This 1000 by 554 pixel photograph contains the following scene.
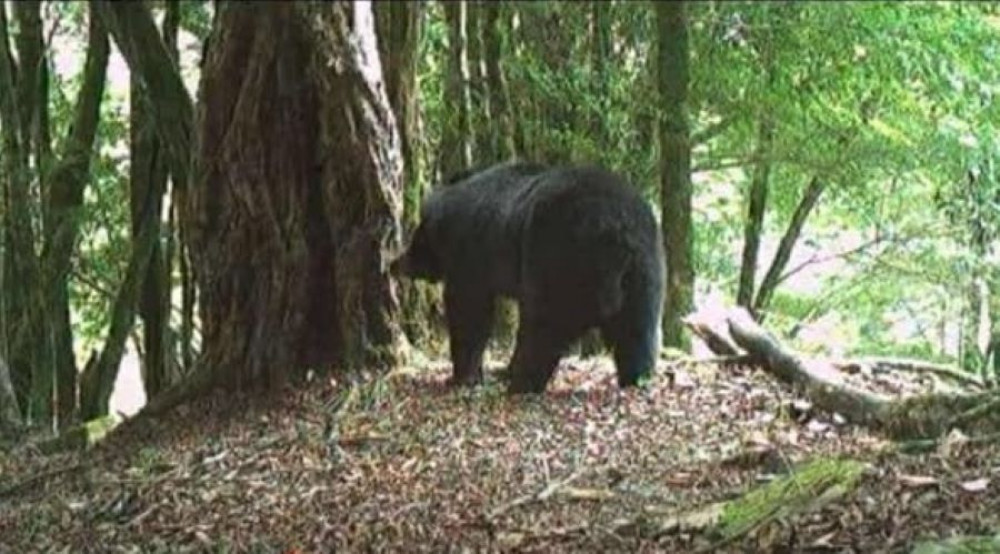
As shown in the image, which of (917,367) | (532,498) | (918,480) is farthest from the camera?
(917,367)

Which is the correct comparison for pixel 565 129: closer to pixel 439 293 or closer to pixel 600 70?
pixel 600 70

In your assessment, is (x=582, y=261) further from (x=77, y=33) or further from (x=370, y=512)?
(x=77, y=33)

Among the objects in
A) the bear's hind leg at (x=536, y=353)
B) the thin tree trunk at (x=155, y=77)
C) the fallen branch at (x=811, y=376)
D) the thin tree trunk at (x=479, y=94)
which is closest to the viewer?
the fallen branch at (x=811, y=376)

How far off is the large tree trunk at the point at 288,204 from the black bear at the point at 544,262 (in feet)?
1.15

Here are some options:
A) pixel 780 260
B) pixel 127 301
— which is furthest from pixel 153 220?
pixel 780 260

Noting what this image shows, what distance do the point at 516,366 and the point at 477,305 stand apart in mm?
552

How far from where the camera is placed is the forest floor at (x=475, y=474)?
14.8ft

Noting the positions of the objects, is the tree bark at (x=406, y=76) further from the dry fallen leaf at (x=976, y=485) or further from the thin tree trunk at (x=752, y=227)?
the dry fallen leaf at (x=976, y=485)

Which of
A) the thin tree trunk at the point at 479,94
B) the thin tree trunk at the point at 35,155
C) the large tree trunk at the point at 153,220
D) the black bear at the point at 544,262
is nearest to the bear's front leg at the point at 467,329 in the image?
the black bear at the point at 544,262

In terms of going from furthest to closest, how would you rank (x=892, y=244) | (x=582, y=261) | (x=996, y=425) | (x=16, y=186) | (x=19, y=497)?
1. (x=892, y=244)
2. (x=16, y=186)
3. (x=582, y=261)
4. (x=19, y=497)
5. (x=996, y=425)

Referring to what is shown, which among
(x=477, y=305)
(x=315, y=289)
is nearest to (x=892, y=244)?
(x=477, y=305)

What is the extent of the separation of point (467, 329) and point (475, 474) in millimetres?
1897

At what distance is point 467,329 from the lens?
7.48 m

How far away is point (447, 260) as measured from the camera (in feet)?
24.5
